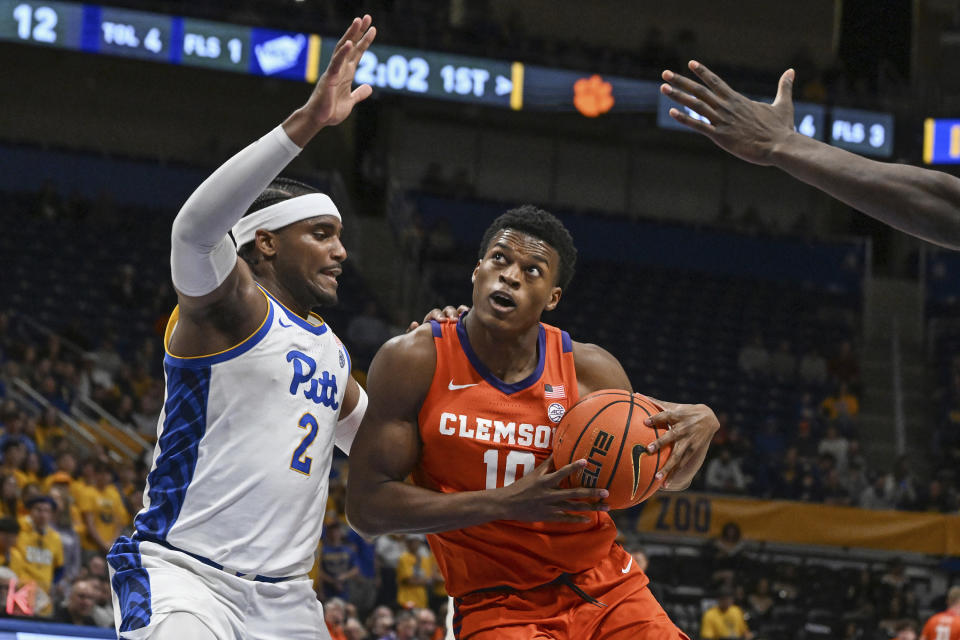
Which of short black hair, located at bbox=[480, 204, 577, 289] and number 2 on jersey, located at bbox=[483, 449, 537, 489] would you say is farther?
short black hair, located at bbox=[480, 204, 577, 289]

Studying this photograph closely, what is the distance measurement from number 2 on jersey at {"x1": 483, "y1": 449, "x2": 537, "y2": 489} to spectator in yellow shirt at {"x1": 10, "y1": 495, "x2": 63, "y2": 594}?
6.73 metres

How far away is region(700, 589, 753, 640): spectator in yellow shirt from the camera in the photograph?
12430mm

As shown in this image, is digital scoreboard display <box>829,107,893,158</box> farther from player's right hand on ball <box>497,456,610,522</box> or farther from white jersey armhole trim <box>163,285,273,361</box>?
white jersey armhole trim <box>163,285,273,361</box>

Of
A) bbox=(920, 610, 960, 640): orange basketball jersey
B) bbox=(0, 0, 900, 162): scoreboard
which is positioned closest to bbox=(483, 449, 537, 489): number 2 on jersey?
bbox=(920, 610, 960, 640): orange basketball jersey

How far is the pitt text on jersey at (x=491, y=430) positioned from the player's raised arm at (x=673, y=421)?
298 millimetres

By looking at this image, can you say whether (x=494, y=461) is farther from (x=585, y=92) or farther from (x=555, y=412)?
(x=585, y=92)

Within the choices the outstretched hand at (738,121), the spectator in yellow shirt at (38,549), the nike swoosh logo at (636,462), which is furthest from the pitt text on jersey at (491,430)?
the spectator in yellow shirt at (38,549)

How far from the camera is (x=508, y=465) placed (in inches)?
166

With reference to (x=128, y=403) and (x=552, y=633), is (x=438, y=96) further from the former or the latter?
(x=552, y=633)

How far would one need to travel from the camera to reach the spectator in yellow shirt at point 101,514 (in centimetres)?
1100

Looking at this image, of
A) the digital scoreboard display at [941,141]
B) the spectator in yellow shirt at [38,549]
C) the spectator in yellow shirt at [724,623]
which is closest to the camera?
the spectator in yellow shirt at [38,549]

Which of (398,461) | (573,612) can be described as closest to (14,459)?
(398,461)

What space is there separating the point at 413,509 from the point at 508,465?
372 millimetres

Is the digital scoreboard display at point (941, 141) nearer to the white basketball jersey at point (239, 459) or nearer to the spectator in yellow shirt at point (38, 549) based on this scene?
the spectator in yellow shirt at point (38, 549)
